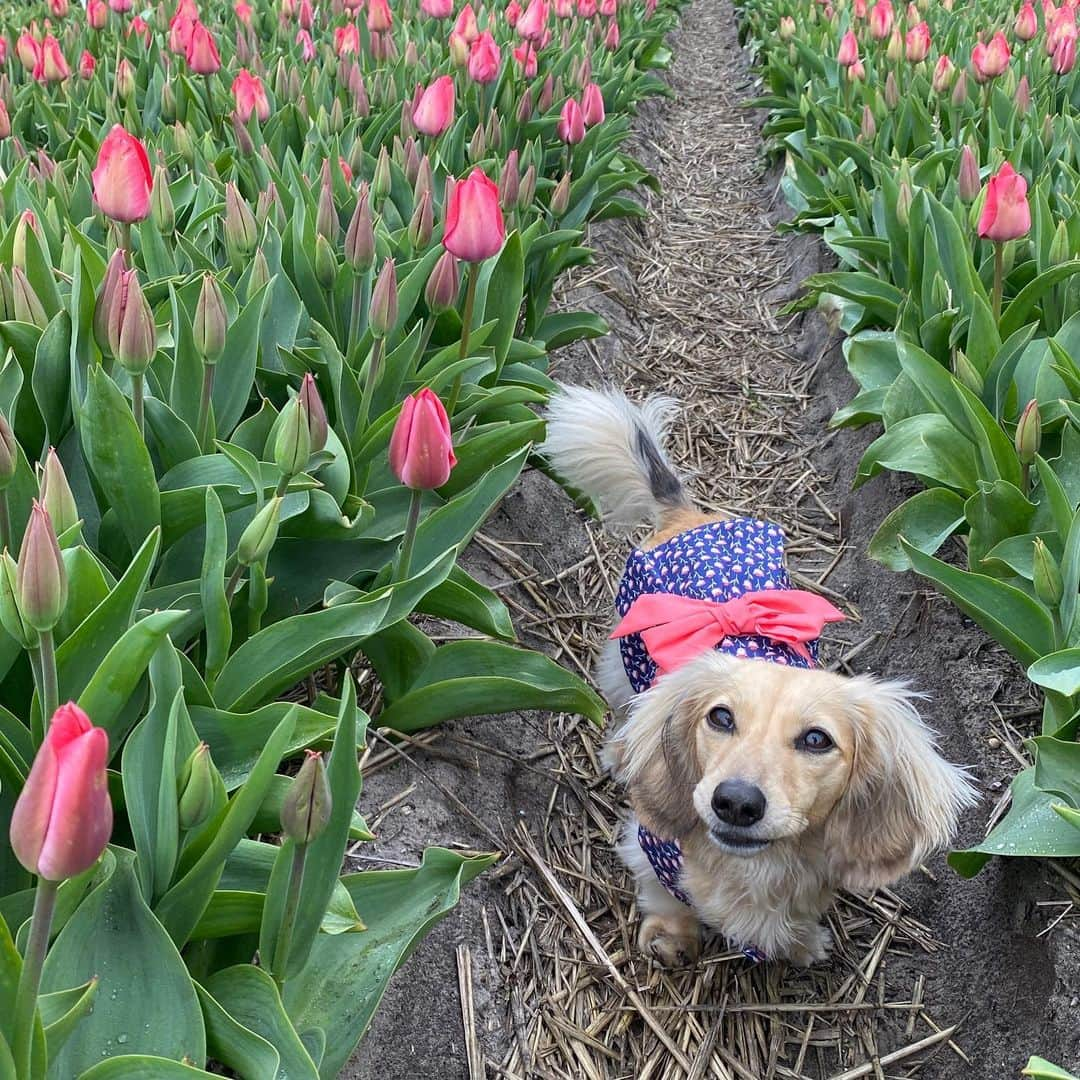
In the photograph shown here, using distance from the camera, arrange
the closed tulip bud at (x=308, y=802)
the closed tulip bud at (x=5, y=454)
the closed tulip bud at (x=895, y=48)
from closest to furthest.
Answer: the closed tulip bud at (x=308, y=802)
the closed tulip bud at (x=5, y=454)
the closed tulip bud at (x=895, y=48)

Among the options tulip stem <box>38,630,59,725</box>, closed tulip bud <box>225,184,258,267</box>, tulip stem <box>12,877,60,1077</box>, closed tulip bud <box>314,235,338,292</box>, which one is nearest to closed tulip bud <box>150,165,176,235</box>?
closed tulip bud <box>225,184,258,267</box>

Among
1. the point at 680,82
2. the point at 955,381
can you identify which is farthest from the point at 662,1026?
the point at 680,82

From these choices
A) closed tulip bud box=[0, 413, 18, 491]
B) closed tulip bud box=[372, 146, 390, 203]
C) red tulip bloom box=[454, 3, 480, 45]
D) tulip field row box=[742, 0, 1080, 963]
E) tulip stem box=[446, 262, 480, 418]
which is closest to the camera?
closed tulip bud box=[0, 413, 18, 491]

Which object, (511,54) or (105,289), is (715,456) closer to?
(511,54)

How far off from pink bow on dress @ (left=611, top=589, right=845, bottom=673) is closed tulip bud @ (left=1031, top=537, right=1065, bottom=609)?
1.33ft

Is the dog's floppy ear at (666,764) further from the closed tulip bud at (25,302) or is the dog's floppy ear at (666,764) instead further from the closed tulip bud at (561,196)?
the closed tulip bud at (561,196)

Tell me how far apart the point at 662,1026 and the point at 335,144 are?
92.5 inches

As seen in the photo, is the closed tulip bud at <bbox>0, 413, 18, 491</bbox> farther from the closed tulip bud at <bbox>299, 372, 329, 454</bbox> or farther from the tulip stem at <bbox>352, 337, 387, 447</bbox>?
the tulip stem at <bbox>352, 337, 387, 447</bbox>

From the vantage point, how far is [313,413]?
4.93 ft

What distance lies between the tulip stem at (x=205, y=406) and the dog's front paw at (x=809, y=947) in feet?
4.83

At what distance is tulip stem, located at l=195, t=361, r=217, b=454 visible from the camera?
5.58 ft

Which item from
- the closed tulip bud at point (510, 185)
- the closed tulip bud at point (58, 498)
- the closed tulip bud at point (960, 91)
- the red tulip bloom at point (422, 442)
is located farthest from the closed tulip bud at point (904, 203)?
the closed tulip bud at point (58, 498)

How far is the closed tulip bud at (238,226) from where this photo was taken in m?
2.20

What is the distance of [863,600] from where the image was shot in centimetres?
314
